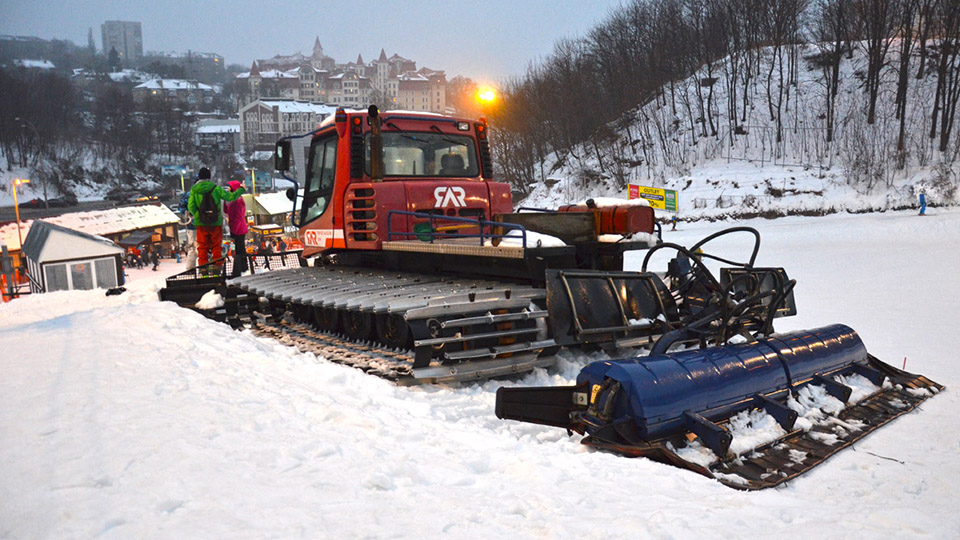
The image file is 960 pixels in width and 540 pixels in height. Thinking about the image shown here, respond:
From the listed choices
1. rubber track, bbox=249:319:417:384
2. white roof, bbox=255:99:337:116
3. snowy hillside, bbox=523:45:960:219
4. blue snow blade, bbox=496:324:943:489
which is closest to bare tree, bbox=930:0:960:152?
snowy hillside, bbox=523:45:960:219

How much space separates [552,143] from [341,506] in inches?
1555

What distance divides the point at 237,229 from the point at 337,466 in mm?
7903

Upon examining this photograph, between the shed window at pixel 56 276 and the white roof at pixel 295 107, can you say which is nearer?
the shed window at pixel 56 276

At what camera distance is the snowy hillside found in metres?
24.2

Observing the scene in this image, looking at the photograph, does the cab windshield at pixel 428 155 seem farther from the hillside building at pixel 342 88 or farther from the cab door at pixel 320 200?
the hillside building at pixel 342 88

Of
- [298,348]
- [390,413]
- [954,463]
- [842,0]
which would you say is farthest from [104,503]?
[842,0]

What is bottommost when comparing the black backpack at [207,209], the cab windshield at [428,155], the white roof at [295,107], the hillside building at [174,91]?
the black backpack at [207,209]

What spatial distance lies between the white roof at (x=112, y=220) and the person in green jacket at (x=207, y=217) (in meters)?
28.5

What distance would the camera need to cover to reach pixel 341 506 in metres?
2.69

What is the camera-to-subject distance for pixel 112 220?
3931 cm

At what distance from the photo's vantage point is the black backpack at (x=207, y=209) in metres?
10.4

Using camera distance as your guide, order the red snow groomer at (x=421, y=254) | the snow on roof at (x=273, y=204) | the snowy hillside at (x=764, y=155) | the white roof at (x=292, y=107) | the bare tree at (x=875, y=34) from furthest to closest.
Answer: the white roof at (x=292, y=107) < the snow on roof at (x=273, y=204) < the bare tree at (x=875, y=34) < the snowy hillside at (x=764, y=155) < the red snow groomer at (x=421, y=254)

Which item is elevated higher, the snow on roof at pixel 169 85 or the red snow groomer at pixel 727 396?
the snow on roof at pixel 169 85

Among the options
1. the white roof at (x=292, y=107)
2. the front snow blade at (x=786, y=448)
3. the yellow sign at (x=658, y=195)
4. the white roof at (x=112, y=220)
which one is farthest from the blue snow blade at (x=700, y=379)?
the white roof at (x=292, y=107)
